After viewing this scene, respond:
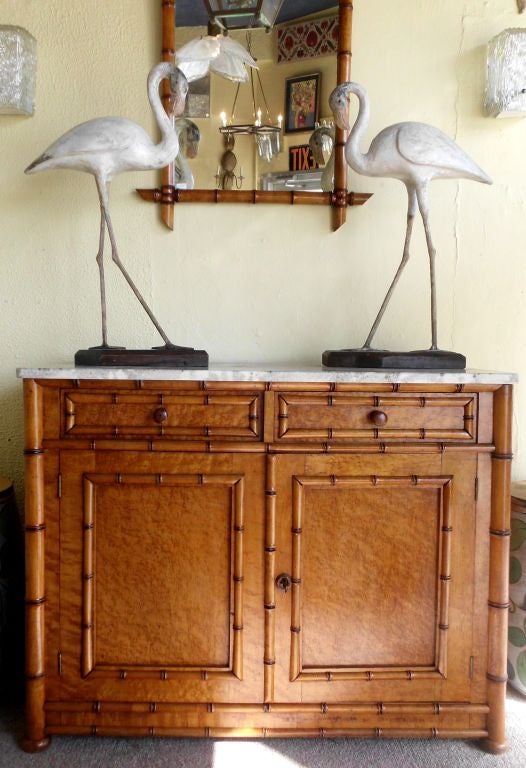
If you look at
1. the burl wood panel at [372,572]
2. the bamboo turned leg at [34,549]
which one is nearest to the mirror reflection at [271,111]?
the bamboo turned leg at [34,549]

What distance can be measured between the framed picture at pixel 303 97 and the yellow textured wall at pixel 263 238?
19 cm

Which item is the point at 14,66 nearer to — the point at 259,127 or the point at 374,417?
the point at 259,127

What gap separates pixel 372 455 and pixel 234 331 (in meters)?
0.75

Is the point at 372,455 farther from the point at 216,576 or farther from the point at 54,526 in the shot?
the point at 54,526

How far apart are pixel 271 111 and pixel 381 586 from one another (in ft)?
5.04

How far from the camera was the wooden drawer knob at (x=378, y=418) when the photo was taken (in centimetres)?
137

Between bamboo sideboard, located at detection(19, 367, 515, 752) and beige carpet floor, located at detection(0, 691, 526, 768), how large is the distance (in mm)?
56

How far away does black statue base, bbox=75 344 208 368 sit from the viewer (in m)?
1.51

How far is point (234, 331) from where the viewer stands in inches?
75.7

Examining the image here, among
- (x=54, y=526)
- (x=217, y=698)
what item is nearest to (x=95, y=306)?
(x=54, y=526)

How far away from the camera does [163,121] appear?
1.61m

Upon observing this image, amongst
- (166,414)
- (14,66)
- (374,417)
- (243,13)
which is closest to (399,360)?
(374,417)

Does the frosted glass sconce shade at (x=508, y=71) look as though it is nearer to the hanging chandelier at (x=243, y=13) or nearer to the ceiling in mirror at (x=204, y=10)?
the ceiling in mirror at (x=204, y=10)

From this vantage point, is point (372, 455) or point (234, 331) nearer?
point (372, 455)
